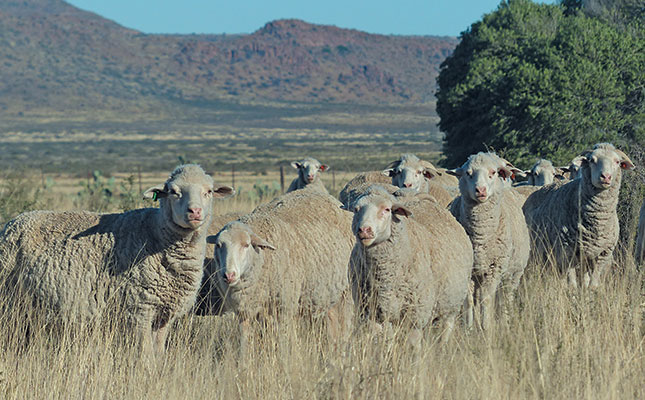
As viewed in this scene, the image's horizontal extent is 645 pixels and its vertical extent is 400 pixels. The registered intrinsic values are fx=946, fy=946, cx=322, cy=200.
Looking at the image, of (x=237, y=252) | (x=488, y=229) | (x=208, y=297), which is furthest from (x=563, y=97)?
(x=237, y=252)

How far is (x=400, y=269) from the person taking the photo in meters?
7.01

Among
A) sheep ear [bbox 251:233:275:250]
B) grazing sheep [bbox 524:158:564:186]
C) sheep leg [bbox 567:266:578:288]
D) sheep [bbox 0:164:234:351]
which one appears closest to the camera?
sheep [bbox 0:164:234:351]

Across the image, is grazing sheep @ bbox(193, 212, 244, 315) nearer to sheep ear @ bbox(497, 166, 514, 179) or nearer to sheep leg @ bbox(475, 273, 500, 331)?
sheep leg @ bbox(475, 273, 500, 331)

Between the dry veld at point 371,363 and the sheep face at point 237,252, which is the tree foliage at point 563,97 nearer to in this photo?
the dry veld at point 371,363

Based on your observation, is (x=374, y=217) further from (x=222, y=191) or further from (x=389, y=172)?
(x=389, y=172)

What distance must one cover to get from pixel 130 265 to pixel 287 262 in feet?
4.65

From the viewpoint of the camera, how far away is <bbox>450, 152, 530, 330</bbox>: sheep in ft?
27.7

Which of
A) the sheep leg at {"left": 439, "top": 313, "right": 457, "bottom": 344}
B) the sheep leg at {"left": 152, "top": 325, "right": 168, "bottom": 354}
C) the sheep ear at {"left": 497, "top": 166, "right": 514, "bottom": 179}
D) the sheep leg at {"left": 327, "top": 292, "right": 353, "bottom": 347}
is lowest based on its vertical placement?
the sheep leg at {"left": 327, "top": 292, "right": 353, "bottom": 347}

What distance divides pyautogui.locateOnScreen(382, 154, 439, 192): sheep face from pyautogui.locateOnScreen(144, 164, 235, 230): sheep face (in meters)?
4.92

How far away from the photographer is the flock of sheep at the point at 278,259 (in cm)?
704

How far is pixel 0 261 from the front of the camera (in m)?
7.40

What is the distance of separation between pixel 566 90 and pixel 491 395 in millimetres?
13605

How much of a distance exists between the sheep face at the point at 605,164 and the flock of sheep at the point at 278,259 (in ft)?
3.38

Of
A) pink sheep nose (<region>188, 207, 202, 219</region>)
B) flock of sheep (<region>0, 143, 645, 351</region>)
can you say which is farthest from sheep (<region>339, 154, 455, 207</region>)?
pink sheep nose (<region>188, 207, 202, 219</region>)
